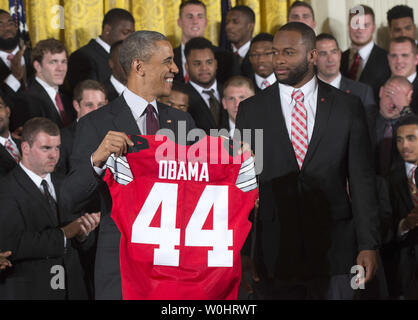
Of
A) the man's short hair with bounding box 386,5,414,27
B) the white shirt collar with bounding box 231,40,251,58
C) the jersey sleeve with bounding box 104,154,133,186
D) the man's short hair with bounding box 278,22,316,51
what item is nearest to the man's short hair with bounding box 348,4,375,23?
the man's short hair with bounding box 386,5,414,27

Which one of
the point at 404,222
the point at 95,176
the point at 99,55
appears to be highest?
the point at 99,55

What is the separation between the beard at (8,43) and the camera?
16.3 ft

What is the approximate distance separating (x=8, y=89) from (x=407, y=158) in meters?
2.64

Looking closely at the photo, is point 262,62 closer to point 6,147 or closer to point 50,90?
point 50,90

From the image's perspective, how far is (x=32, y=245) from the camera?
378cm

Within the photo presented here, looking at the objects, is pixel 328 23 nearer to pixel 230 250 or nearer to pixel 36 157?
pixel 36 157

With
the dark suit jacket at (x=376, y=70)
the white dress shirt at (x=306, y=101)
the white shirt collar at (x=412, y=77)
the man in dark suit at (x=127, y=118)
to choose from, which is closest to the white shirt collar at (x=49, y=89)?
the man in dark suit at (x=127, y=118)

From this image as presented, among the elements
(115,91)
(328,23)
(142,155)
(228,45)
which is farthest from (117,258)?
(328,23)

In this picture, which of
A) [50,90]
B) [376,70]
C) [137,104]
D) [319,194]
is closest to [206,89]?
[50,90]

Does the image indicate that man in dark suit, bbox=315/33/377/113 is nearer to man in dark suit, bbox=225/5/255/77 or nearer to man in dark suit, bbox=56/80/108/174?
man in dark suit, bbox=225/5/255/77

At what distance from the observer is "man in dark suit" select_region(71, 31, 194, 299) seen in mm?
2943

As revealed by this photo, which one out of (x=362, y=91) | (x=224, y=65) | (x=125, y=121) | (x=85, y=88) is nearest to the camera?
(x=125, y=121)

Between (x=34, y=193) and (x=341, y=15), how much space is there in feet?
11.3

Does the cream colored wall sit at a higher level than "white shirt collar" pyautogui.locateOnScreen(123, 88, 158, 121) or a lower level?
higher
